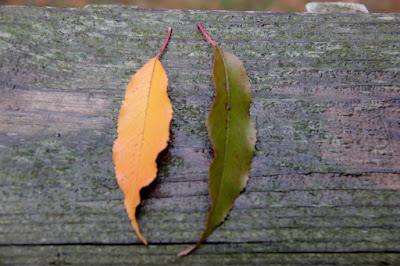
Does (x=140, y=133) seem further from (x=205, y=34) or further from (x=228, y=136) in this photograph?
(x=205, y=34)

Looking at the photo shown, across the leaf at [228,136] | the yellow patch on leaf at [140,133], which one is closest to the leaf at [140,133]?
the yellow patch on leaf at [140,133]

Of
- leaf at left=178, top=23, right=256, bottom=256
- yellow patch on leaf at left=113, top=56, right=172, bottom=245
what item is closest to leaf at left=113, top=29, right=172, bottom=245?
yellow patch on leaf at left=113, top=56, right=172, bottom=245

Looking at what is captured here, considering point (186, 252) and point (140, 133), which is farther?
point (140, 133)

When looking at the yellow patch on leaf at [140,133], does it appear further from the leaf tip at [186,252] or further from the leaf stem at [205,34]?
the leaf stem at [205,34]

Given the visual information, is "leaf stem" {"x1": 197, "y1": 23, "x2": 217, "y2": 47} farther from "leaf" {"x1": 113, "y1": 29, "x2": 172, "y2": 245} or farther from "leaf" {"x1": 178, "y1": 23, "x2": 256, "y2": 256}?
"leaf" {"x1": 113, "y1": 29, "x2": 172, "y2": 245}

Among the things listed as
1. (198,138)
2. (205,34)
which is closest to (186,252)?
(198,138)
